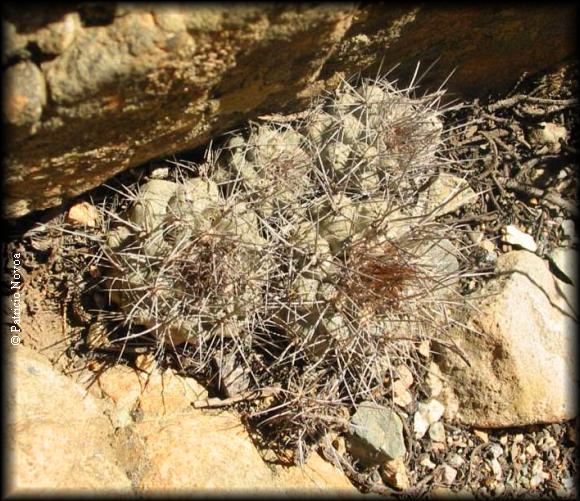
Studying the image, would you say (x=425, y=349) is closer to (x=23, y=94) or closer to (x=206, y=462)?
(x=206, y=462)

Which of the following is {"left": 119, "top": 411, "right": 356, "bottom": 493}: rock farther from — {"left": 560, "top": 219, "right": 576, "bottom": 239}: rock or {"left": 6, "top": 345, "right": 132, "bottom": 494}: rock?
{"left": 560, "top": 219, "right": 576, "bottom": 239}: rock

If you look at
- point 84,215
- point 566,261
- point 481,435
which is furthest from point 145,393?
point 566,261

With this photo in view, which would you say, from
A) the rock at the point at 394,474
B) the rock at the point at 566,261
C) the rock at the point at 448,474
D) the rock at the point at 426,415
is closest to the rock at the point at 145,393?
the rock at the point at 394,474

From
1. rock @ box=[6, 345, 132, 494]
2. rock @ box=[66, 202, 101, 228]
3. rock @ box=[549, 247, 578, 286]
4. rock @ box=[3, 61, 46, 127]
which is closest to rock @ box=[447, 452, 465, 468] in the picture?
rock @ box=[549, 247, 578, 286]

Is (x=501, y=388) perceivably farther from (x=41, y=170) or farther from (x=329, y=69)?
(x=41, y=170)

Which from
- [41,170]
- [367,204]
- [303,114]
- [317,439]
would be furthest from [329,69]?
[317,439]

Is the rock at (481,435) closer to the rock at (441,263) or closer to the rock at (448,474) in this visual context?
the rock at (448,474)
